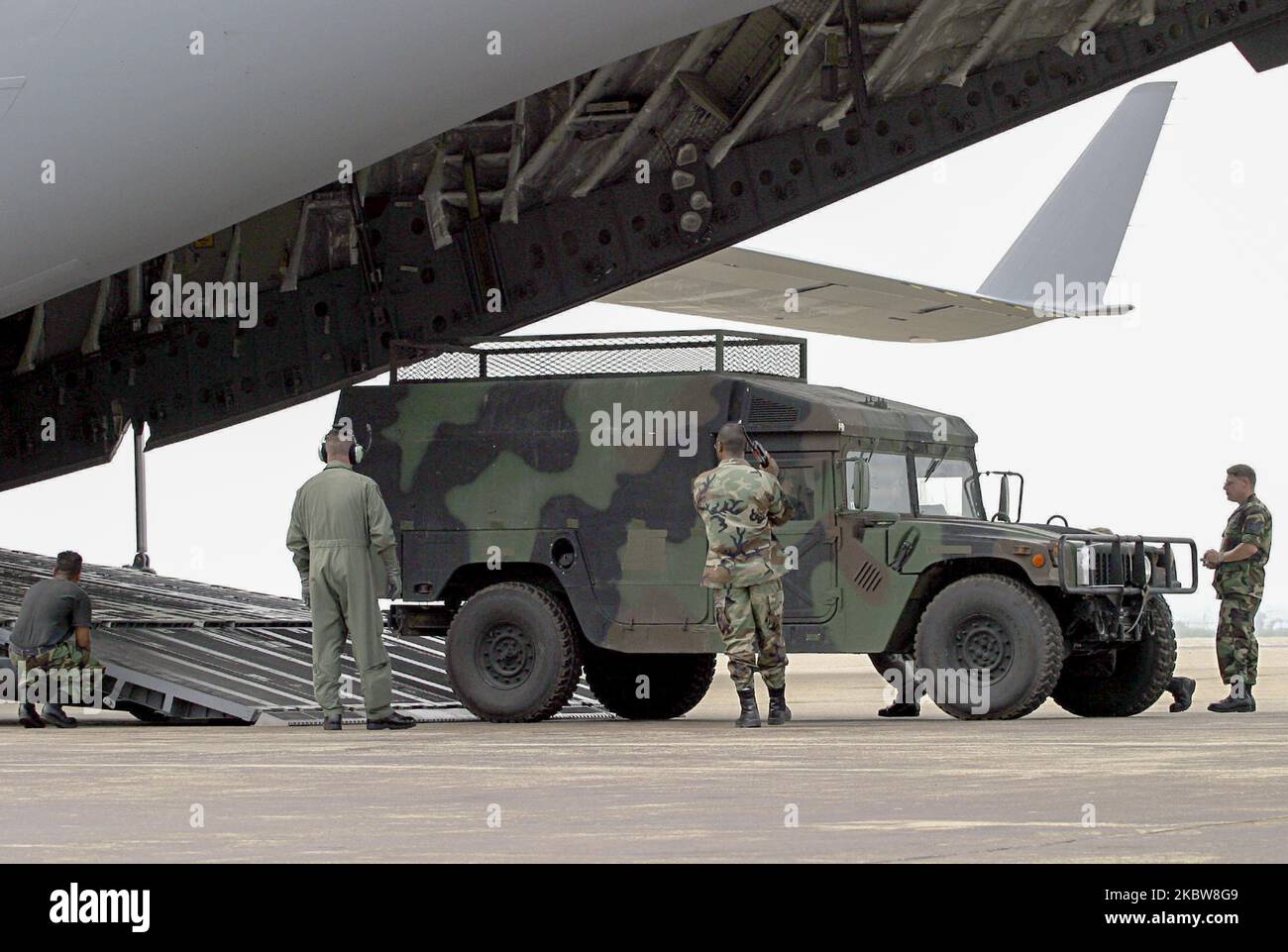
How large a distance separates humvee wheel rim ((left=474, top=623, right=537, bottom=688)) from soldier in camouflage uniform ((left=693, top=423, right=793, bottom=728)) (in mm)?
1717

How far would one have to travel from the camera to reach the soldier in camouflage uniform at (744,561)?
34.4 feet

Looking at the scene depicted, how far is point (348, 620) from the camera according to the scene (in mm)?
10867

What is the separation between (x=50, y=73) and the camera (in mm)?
11820

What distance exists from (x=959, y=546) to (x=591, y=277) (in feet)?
17.0

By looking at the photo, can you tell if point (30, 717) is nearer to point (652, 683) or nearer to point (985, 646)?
point (652, 683)

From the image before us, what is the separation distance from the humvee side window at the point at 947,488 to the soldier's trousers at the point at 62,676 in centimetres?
518

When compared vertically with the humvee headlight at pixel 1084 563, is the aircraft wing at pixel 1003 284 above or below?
above

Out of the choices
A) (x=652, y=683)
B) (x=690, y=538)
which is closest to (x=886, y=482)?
(x=690, y=538)

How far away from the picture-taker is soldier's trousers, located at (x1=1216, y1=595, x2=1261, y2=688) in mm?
13039

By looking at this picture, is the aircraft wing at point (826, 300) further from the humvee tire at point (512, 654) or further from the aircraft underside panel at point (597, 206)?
the humvee tire at point (512, 654)

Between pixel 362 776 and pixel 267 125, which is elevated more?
pixel 267 125

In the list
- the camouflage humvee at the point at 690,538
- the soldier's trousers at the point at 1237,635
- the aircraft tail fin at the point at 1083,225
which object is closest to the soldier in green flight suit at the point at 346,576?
the camouflage humvee at the point at 690,538
